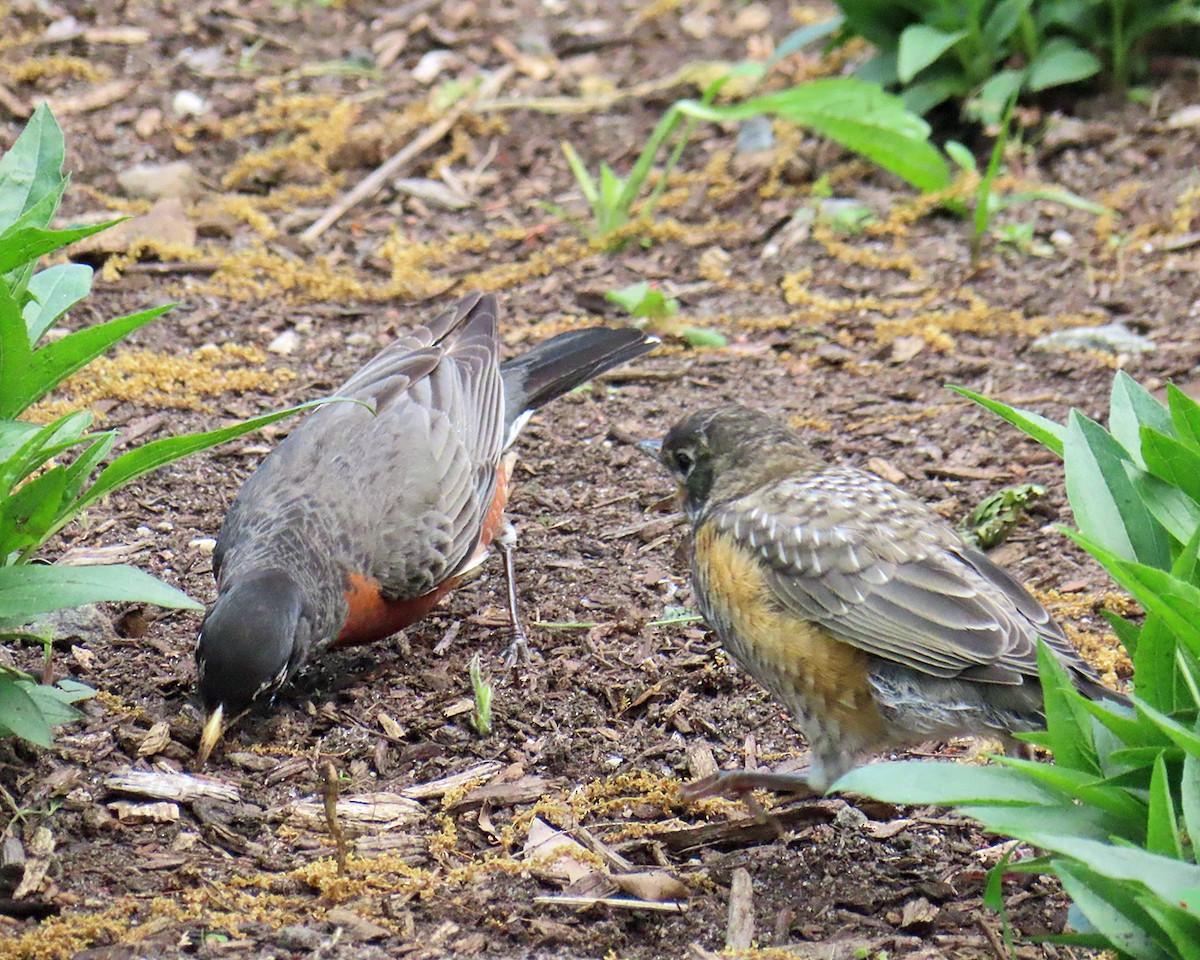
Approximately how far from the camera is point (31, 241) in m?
3.88

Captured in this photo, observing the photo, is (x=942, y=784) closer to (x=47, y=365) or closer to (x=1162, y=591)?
(x=1162, y=591)

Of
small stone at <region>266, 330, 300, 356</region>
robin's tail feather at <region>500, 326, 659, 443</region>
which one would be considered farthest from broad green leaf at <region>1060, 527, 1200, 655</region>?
small stone at <region>266, 330, 300, 356</region>

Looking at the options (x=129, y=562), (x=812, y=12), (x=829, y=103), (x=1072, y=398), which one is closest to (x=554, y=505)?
(x=129, y=562)

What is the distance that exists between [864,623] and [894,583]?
0.54ft

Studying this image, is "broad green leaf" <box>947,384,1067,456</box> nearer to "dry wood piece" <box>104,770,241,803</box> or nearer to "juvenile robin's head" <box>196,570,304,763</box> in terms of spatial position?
"juvenile robin's head" <box>196,570,304,763</box>

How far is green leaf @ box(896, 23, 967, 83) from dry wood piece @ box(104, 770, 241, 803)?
19.6ft

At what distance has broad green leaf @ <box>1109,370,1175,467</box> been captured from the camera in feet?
12.8

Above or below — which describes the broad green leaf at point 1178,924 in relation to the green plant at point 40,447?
below

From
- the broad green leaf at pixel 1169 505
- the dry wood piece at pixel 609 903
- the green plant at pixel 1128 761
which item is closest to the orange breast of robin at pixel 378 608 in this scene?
the dry wood piece at pixel 609 903

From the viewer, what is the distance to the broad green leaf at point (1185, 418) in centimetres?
367

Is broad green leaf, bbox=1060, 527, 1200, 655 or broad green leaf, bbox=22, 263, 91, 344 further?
broad green leaf, bbox=22, 263, 91, 344

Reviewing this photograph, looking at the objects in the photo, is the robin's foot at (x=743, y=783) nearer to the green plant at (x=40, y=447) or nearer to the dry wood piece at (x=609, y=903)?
the dry wood piece at (x=609, y=903)

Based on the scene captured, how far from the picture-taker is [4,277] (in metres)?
4.19

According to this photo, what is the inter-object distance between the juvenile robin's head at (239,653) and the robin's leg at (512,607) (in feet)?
3.03
